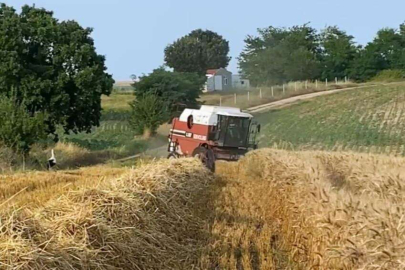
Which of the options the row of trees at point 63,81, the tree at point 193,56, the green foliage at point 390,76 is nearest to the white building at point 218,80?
the tree at point 193,56

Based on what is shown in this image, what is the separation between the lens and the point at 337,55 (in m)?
78.7

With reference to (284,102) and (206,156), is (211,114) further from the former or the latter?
(284,102)

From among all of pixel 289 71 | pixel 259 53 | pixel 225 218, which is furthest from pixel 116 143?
pixel 259 53

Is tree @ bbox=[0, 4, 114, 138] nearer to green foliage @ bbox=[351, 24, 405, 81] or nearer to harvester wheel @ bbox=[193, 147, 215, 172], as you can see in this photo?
harvester wheel @ bbox=[193, 147, 215, 172]

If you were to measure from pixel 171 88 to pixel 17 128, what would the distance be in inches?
954

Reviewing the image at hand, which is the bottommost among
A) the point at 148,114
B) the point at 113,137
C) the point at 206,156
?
the point at 113,137

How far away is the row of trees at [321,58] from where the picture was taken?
7419 cm

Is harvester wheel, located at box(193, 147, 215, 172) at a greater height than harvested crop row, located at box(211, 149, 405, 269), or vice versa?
harvested crop row, located at box(211, 149, 405, 269)

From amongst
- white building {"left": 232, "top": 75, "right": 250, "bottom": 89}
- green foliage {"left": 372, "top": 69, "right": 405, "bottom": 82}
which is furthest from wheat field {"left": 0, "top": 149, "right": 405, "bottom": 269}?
white building {"left": 232, "top": 75, "right": 250, "bottom": 89}

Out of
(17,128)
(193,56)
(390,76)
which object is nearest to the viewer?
(17,128)

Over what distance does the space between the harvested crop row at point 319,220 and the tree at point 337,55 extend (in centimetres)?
6320

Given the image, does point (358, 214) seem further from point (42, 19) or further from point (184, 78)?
point (184, 78)

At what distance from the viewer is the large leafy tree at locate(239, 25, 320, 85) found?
74.1 metres

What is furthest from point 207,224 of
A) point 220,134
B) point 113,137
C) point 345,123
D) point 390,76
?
point 390,76
